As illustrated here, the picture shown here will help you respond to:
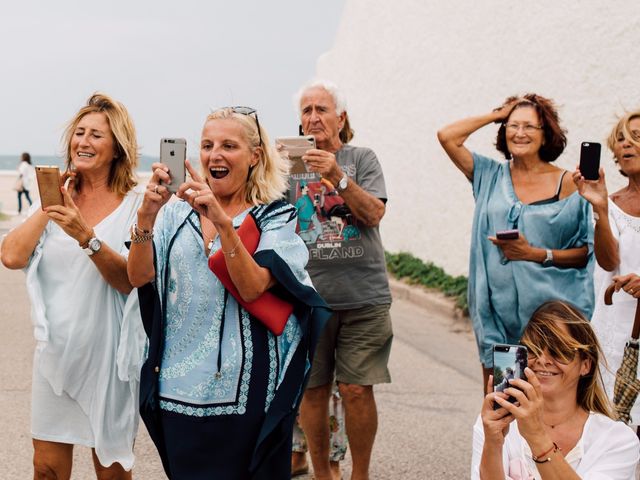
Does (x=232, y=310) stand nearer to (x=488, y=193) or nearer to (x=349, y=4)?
(x=488, y=193)

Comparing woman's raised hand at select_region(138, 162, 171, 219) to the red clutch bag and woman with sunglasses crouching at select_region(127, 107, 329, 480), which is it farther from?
the red clutch bag

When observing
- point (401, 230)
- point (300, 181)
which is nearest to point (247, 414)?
point (300, 181)

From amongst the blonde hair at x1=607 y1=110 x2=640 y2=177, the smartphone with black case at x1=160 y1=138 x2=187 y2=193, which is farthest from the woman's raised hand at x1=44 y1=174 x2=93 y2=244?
Answer: the blonde hair at x1=607 y1=110 x2=640 y2=177

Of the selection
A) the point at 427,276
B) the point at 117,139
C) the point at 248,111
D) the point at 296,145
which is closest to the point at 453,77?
the point at 427,276

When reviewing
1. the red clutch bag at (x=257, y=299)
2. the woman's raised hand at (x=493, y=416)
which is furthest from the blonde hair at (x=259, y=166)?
the woman's raised hand at (x=493, y=416)

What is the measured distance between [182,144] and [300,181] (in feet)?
5.09

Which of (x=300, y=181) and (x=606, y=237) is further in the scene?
(x=300, y=181)

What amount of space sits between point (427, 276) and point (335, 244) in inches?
A: 250

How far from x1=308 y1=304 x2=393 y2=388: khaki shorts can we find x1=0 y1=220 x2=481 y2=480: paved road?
76 cm

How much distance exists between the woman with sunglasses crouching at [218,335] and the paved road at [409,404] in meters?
1.92

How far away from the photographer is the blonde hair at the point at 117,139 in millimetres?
3910

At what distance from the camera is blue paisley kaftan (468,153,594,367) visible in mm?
4348

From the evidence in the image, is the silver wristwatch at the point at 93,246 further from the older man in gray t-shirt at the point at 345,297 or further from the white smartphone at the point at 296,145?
the older man in gray t-shirt at the point at 345,297

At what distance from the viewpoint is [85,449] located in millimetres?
5480
